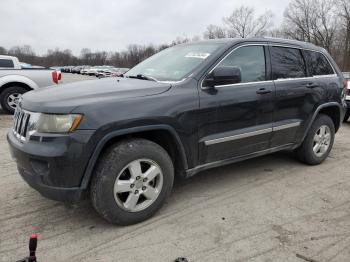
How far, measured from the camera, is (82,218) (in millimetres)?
3246

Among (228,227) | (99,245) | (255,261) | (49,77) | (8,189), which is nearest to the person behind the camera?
(255,261)

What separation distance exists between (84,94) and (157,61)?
1.48 metres

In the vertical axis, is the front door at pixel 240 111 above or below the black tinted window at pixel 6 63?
below

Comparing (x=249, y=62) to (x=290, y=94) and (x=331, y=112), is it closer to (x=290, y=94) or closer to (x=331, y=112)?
(x=290, y=94)

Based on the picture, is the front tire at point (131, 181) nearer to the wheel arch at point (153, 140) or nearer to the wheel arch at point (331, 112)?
the wheel arch at point (153, 140)

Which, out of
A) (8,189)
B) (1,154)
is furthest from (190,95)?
(1,154)

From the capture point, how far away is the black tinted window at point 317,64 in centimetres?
464

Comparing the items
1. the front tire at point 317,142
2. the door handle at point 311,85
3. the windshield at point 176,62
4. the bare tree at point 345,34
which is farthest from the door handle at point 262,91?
the bare tree at point 345,34

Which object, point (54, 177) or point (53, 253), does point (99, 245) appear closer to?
point (53, 253)

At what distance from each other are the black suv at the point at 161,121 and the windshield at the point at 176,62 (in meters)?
0.02

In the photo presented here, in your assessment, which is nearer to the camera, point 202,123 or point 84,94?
point 84,94

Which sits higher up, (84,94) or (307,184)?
(84,94)

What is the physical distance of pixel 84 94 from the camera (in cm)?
291

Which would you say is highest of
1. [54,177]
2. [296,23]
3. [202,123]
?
[296,23]
